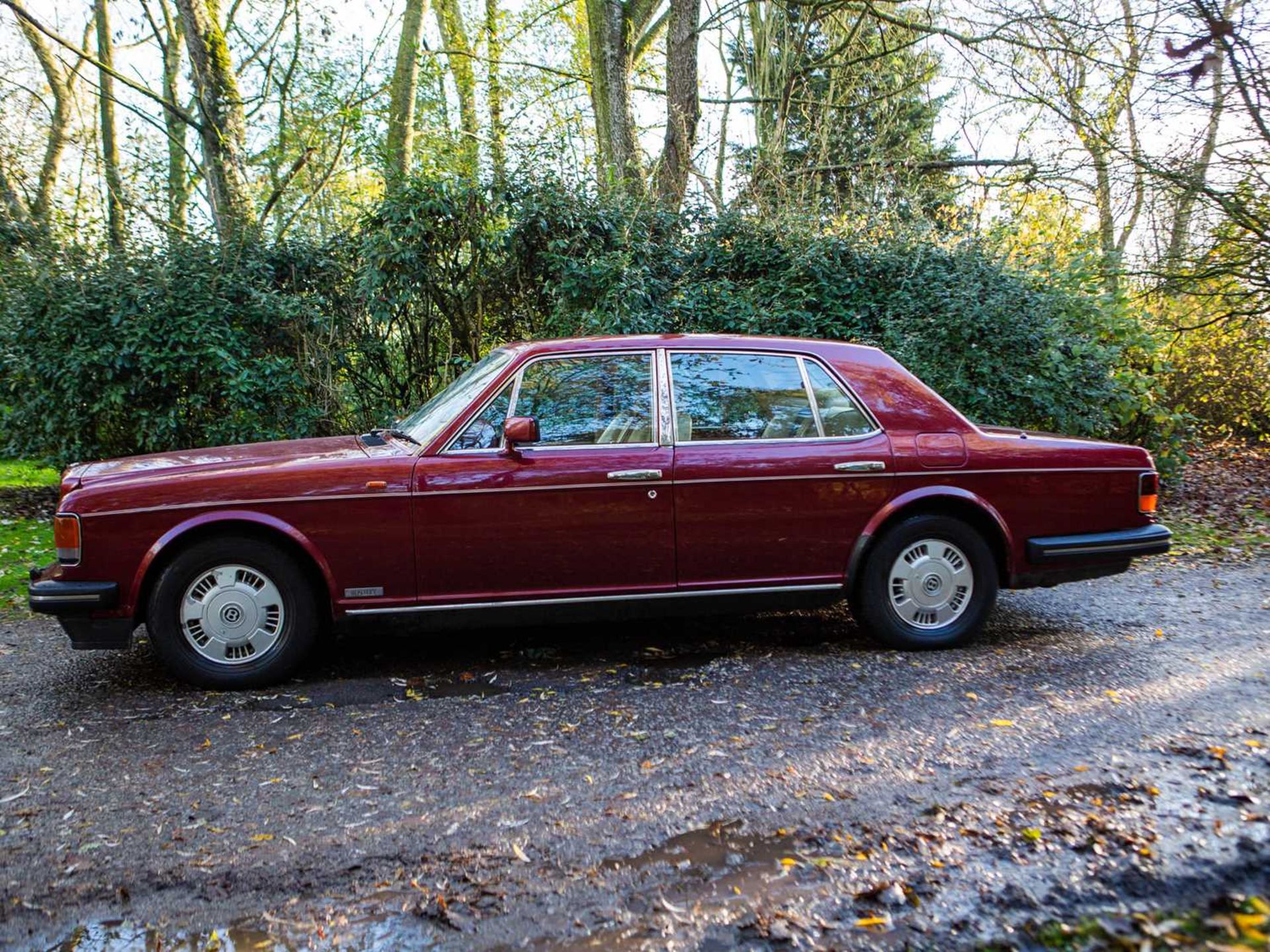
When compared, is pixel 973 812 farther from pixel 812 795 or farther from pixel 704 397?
pixel 704 397

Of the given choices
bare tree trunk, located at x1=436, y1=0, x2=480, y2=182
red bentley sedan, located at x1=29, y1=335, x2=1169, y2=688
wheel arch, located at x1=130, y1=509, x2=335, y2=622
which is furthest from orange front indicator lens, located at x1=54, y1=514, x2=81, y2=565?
bare tree trunk, located at x1=436, y1=0, x2=480, y2=182

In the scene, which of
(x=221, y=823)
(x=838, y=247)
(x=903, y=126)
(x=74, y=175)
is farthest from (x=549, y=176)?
(x=74, y=175)

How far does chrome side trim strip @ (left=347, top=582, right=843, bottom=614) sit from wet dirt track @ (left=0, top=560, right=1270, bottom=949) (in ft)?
0.47

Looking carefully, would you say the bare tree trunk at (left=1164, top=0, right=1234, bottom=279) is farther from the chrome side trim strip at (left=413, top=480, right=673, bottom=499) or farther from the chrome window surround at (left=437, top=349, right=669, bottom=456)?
the chrome side trim strip at (left=413, top=480, right=673, bottom=499)

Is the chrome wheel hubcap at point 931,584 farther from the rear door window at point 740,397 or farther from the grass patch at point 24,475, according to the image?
the grass patch at point 24,475

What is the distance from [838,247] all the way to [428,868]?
25.1 feet

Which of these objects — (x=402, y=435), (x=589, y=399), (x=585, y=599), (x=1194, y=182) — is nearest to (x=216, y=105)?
(x=402, y=435)

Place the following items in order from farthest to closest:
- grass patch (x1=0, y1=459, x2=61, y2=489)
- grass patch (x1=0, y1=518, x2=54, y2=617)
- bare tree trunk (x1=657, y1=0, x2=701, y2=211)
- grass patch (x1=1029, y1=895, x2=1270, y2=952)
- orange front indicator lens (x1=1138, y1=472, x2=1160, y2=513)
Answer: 1. bare tree trunk (x1=657, y1=0, x2=701, y2=211)
2. grass patch (x1=0, y1=459, x2=61, y2=489)
3. grass patch (x1=0, y1=518, x2=54, y2=617)
4. orange front indicator lens (x1=1138, y1=472, x2=1160, y2=513)
5. grass patch (x1=1029, y1=895, x2=1270, y2=952)

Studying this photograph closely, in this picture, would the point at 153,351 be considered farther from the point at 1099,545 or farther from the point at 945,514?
the point at 1099,545

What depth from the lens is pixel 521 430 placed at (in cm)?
466

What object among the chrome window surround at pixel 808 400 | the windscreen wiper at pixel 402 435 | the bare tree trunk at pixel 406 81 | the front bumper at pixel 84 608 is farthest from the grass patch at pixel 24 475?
the chrome window surround at pixel 808 400

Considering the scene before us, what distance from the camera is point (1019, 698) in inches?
174

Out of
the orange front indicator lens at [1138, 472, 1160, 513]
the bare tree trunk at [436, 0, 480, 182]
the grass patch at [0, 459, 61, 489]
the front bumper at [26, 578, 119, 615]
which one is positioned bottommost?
the front bumper at [26, 578, 119, 615]

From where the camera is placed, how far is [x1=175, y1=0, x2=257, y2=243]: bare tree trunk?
11.0m
